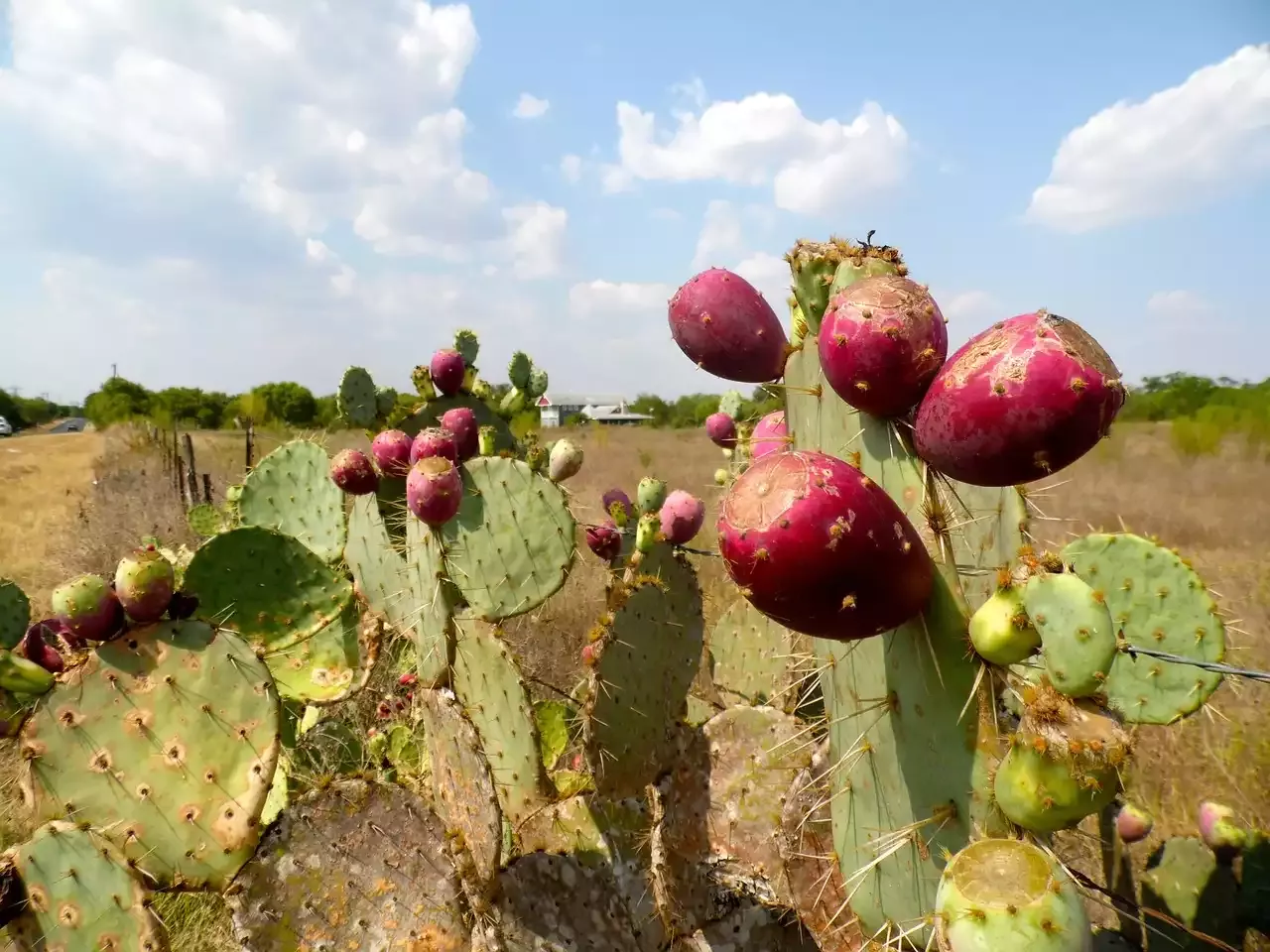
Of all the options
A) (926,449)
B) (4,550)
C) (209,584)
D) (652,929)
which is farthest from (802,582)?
(4,550)

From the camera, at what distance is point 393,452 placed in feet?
6.79

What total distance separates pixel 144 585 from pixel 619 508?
1335 millimetres

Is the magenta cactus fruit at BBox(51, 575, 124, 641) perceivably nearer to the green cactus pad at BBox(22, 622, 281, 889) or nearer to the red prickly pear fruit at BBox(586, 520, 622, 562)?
the green cactus pad at BBox(22, 622, 281, 889)

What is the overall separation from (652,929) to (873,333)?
1.45m

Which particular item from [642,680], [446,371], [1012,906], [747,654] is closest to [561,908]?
[642,680]

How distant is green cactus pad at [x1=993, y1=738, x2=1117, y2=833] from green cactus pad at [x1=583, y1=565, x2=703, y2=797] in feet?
4.36

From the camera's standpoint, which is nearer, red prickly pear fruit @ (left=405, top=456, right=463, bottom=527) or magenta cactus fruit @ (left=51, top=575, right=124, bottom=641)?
magenta cactus fruit @ (left=51, top=575, right=124, bottom=641)

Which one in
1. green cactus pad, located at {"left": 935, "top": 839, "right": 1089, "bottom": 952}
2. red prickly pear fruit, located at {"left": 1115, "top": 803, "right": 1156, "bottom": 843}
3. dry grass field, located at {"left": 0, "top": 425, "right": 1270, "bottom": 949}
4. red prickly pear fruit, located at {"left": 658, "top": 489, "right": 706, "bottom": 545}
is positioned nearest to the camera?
green cactus pad, located at {"left": 935, "top": 839, "right": 1089, "bottom": 952}

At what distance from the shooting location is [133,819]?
4.91 ft

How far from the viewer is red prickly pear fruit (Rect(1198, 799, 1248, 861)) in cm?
155

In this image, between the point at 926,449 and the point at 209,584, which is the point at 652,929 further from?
the point at 209,584

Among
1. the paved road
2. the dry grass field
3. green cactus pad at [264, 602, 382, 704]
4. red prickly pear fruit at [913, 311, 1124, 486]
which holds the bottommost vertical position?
the dry grass field

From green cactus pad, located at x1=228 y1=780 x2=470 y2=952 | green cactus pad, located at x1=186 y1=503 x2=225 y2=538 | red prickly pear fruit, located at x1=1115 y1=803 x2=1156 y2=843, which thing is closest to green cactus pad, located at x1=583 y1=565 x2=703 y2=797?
green cactus pad, located at x1=228 y1=780 x2=470 y2=952

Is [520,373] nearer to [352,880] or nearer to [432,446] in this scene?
A: [432,446]
